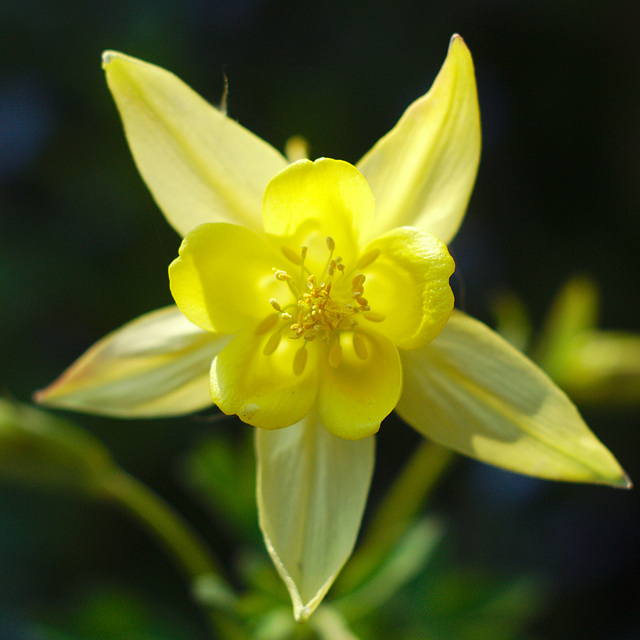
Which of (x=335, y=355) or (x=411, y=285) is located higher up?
(x=411, y=285)

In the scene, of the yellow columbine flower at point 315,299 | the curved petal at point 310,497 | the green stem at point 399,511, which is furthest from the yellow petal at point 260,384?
the green stem at point 399,511

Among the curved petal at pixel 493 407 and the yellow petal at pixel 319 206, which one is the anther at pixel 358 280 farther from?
the curved petal at pixel 493 407

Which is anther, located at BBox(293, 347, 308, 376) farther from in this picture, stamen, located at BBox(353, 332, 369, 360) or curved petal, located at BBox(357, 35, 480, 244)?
curved petal, located at BBox(357, 35, 480, 244)

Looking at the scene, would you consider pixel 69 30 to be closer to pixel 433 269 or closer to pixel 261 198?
pixel 261 198

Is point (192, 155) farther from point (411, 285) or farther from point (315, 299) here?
point (411, 285)

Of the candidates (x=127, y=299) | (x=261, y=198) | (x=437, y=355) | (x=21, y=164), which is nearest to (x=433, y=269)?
(x=437, y=355)

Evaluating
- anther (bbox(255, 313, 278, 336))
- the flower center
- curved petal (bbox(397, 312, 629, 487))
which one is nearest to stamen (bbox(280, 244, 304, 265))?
the flower center

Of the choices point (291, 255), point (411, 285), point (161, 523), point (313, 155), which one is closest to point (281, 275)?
point (291, 255)
